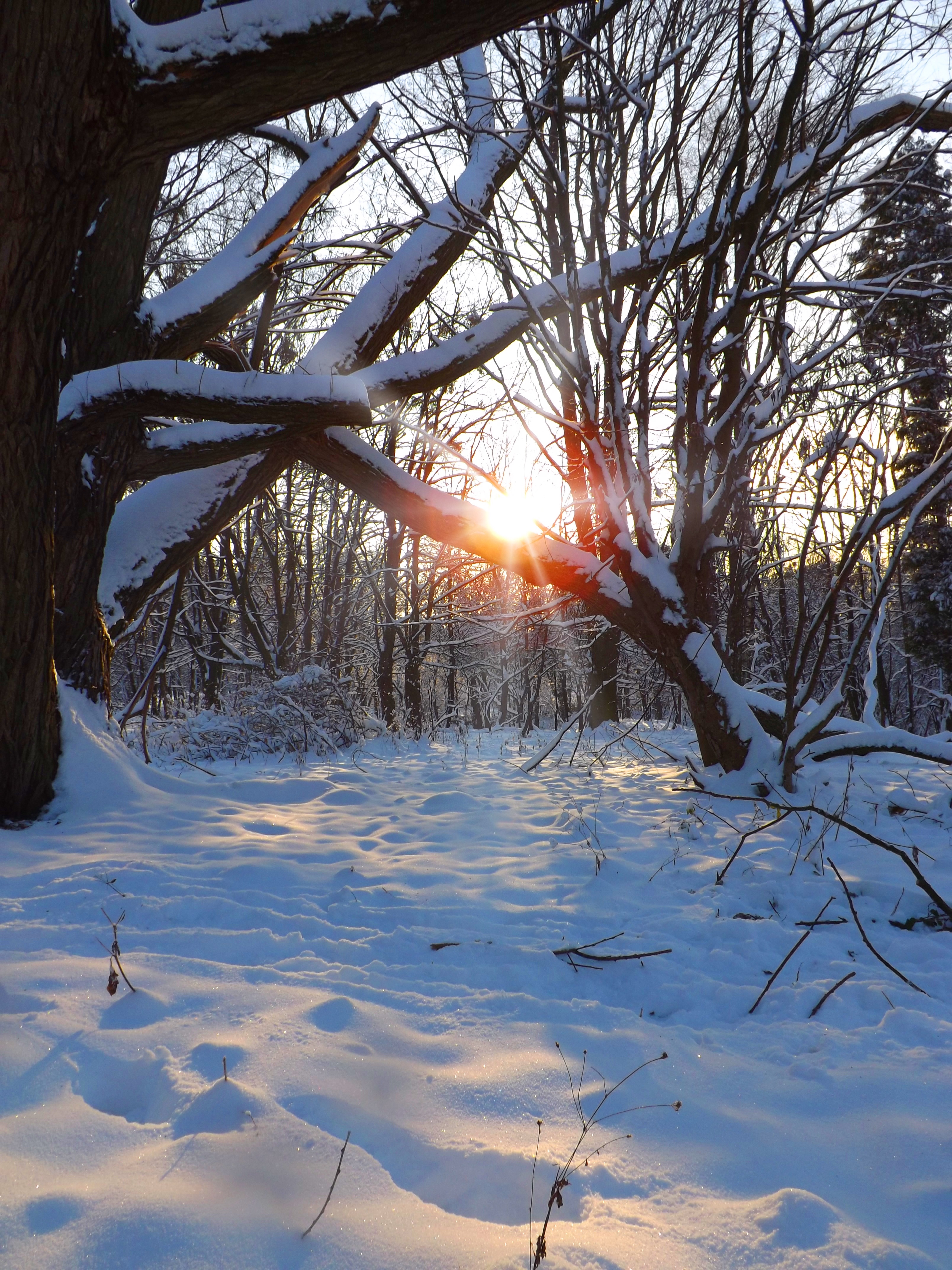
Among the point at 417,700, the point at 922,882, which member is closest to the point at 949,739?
the point at 922,882

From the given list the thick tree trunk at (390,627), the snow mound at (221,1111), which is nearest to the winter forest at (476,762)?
the snow mound at (221,1111)

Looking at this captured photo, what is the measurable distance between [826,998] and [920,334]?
383 inches

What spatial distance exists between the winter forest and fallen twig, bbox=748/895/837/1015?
0.8 inches

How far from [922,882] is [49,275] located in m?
4.50

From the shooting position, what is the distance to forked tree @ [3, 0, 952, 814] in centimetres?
387

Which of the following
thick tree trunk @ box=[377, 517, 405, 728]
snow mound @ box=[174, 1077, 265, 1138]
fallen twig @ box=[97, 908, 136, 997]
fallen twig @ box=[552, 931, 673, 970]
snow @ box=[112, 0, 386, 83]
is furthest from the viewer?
thick tree trunk @ box=[377, 517, 405, 728]

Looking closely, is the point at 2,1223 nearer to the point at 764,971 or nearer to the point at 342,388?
the point at 764,971

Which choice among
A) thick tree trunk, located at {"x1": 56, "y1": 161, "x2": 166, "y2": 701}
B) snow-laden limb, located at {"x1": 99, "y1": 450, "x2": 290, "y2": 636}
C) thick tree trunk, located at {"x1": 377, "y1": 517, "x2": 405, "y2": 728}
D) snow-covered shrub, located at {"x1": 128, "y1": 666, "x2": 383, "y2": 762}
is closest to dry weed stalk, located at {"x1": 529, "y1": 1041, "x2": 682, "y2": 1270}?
thick tree trunk, located at {"x1": 56, "y1": 161, "x2": 166, "y2": 701}

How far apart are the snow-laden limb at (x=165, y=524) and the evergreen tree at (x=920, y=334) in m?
4.49

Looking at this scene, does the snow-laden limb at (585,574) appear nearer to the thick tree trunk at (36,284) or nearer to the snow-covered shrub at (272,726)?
the thick tree trunk at (36,284)

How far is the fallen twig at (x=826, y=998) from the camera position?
1898mm

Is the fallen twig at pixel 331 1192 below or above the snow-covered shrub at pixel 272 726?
below

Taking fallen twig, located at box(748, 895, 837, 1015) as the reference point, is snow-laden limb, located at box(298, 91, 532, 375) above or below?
→ above

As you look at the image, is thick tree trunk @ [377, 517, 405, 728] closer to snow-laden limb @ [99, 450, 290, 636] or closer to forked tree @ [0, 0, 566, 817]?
snow-laden limb @ [99, 450, 290, 636]
